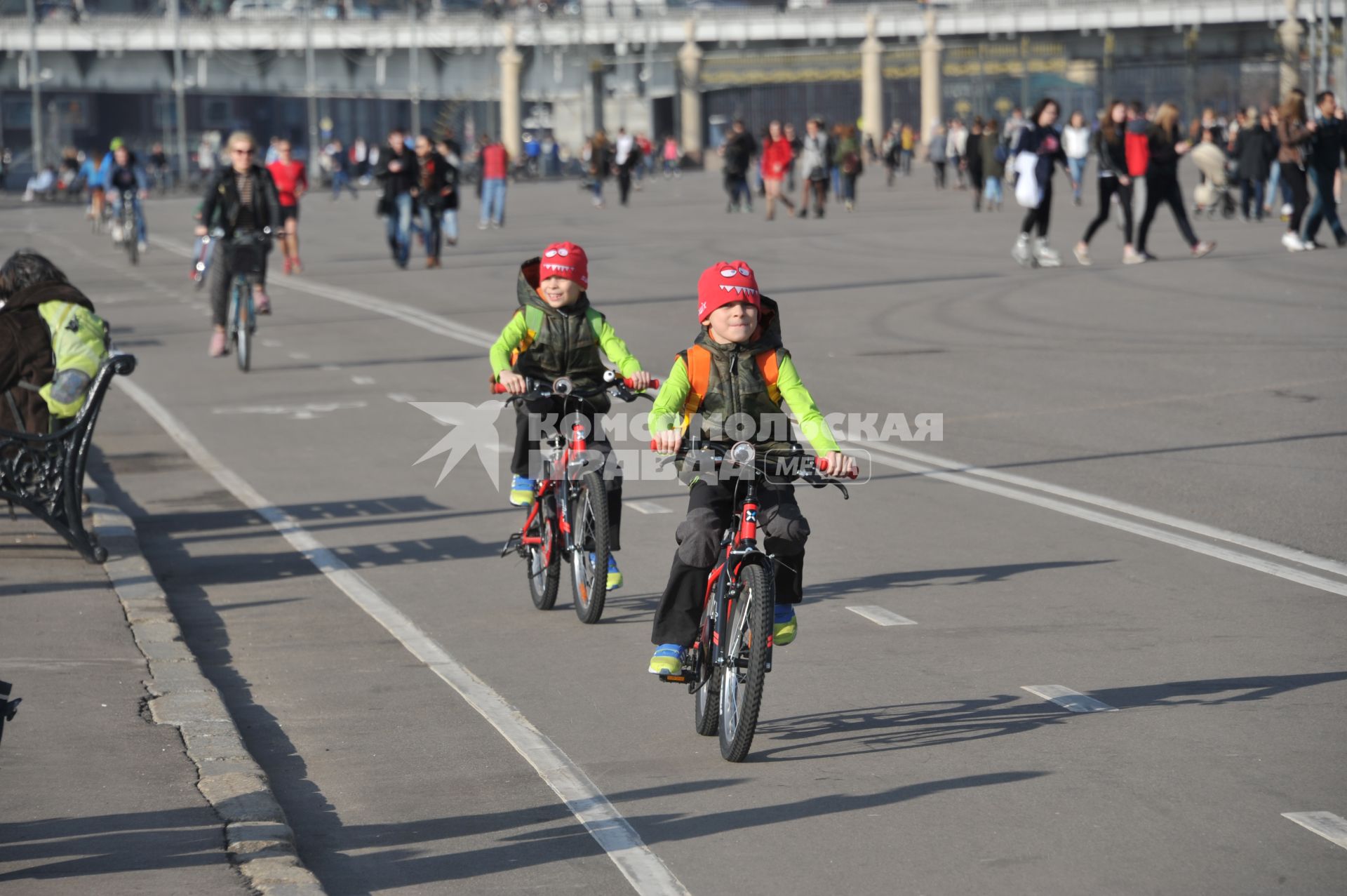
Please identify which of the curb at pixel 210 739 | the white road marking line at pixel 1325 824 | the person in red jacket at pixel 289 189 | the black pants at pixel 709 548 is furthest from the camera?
the person in red jacket at pixel 289 189

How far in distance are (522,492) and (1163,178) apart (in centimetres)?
1656

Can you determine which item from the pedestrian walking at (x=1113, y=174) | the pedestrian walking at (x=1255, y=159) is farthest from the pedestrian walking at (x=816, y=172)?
the pedestrian walking at (x=1113, y=174)

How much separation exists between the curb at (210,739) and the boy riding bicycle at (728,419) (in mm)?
1415

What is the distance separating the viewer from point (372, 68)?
100 metres

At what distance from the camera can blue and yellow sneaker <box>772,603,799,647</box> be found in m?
6.55

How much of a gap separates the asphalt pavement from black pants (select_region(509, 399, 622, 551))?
0.48 m

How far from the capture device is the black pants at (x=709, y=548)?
252 inches

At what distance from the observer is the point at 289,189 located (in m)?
27.0

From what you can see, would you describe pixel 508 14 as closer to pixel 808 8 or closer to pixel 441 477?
pixel 808 8

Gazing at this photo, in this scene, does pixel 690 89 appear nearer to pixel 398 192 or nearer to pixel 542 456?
pixel 398 192

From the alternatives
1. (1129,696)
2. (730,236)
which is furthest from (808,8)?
(1129,696)

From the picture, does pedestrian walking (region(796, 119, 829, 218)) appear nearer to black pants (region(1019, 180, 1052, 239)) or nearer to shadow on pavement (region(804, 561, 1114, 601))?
black pants (region(1019, 180, 1052, 239))

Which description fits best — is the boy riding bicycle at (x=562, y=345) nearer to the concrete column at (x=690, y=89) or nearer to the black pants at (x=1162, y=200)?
the black pants at (x=1162, y=200)

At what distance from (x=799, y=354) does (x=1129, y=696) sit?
10.7 meters
